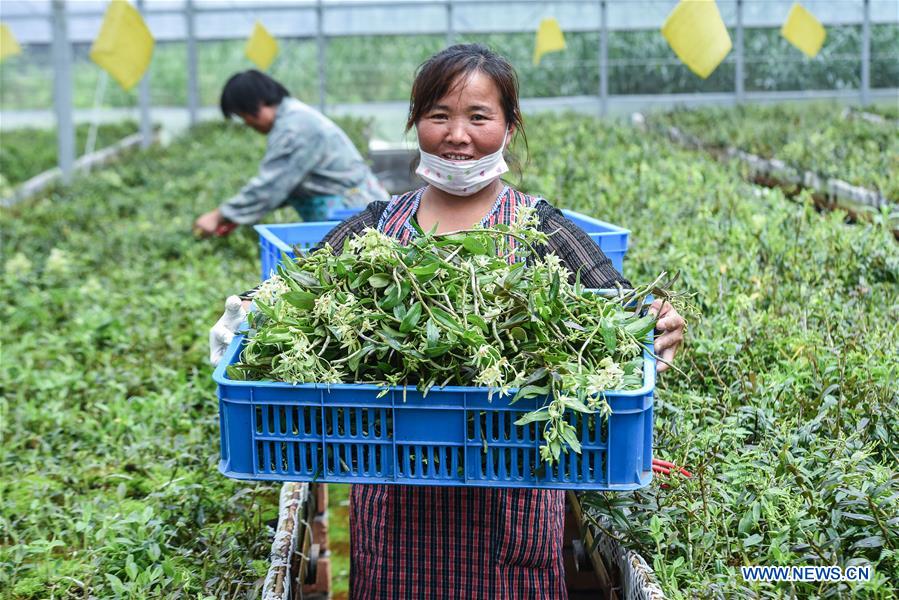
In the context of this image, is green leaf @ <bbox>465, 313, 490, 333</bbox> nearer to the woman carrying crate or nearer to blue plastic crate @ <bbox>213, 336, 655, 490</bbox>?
blue plastic crate @ <bbox>213, 336, 655, 490</bbox>

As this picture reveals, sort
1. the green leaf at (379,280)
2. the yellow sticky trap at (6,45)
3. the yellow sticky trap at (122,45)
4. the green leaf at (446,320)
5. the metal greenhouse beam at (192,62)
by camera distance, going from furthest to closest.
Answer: the metal greenhouse beam at (192,62)
the yellow sticky trap at (6,45)
the yellow sticky trap at (122,45)
the green leaf at (379,280)
the green leaf at (446,320)

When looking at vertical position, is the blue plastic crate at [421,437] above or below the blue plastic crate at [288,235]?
below

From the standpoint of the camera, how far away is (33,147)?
41.1ft

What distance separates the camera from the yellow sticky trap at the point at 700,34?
217 inches

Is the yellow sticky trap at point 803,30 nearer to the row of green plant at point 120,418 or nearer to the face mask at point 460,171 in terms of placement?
the row of green plant at point 120,418

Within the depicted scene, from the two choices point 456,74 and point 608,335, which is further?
point 456,74

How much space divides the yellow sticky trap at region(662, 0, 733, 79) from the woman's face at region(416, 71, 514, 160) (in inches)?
128

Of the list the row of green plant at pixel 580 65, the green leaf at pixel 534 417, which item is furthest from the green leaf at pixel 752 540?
the row of green plant at pixel 580 65

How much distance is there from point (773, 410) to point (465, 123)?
1171 mm

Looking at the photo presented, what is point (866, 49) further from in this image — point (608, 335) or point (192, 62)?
point (608, 335)

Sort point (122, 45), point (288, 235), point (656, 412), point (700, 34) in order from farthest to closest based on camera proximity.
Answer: point (122, 45)
point (700, 34)
point (288, 235)
point (656, 412)

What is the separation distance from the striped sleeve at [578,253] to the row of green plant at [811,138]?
4244mm

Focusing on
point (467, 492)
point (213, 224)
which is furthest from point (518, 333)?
point (213, 224)

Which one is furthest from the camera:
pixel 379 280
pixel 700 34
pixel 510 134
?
pixel 700 34
